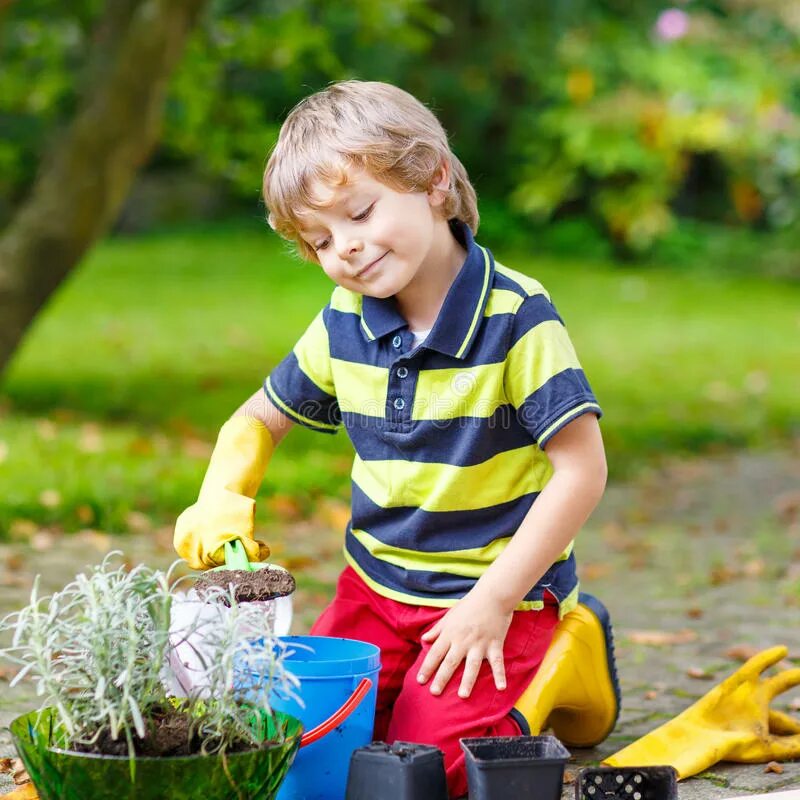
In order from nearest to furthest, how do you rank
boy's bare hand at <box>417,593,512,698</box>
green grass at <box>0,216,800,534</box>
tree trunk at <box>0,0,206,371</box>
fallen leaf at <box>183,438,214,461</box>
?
boy's bare hand at <box>417,593,512,698</box>
green grass at <box>0,216,800,534</box>
fallen leaf at <box>183,438,214,461</box>
tree trunk at <box>0,0,206,371</box>

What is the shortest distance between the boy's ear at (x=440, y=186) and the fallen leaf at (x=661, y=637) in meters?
1.61

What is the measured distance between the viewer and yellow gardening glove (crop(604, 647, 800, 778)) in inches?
97.4

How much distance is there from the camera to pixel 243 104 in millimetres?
7836

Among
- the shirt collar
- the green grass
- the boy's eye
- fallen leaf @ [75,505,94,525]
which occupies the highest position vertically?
the boy's eye

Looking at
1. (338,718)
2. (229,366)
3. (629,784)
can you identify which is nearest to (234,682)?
(338,718)

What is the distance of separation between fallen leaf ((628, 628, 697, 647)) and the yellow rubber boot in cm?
92

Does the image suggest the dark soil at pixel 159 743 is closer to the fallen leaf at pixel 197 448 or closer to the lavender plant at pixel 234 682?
the lavender plant at pixel 234 682

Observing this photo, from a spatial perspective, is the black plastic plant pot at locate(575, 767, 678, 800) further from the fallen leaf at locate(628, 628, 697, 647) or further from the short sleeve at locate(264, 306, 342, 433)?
the fallen leaf at locate(628, 628, 697, 647)

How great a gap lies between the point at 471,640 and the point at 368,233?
2.49 ft

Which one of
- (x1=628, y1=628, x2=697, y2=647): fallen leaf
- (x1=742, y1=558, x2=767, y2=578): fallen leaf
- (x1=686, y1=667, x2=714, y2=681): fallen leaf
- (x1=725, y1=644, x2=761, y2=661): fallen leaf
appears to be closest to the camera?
(x1=686, y1=667, x2=714, y2=681): fallen leaf

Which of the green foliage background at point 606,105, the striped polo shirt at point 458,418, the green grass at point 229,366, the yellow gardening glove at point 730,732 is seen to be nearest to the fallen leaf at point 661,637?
the yellow gardening glove at point 730,732

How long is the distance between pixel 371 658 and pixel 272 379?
688 mm

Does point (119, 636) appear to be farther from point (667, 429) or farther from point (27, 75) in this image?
point (27, 75)

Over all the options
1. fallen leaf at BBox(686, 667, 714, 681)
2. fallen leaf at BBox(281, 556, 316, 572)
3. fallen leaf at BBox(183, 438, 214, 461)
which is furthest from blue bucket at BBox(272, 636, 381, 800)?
fallen leaf at BBox(183, 438, 214, 461)
